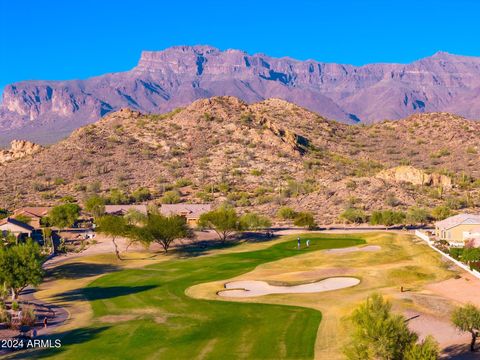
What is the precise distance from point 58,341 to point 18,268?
1276 cm

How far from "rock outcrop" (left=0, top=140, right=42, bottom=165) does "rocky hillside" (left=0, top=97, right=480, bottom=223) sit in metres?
4.53

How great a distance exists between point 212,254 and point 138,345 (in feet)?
132

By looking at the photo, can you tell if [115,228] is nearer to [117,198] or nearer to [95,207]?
[95,207]

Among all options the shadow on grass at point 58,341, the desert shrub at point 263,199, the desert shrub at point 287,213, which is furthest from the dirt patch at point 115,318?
the desert shrub at point 263,199

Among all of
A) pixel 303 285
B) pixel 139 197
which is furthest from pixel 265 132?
pixel 303 285

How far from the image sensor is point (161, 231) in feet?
248

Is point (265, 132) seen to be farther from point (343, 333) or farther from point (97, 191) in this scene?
point (343, 333)

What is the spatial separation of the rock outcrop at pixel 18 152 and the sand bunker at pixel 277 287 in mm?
125985

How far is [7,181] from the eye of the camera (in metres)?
139

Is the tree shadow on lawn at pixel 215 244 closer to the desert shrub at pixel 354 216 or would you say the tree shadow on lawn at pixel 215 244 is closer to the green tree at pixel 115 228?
the green tree at pixel 115 228

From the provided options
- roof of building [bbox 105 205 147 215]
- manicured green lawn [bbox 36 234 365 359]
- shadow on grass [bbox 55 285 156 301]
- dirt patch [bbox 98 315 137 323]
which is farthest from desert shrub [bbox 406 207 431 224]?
dirt patch [bbox 98 315 137 323]

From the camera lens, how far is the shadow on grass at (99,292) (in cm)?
4984

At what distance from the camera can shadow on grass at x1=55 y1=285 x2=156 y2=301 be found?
49844mm

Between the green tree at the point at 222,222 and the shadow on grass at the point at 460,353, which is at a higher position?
the green tree at the point at 222,222
